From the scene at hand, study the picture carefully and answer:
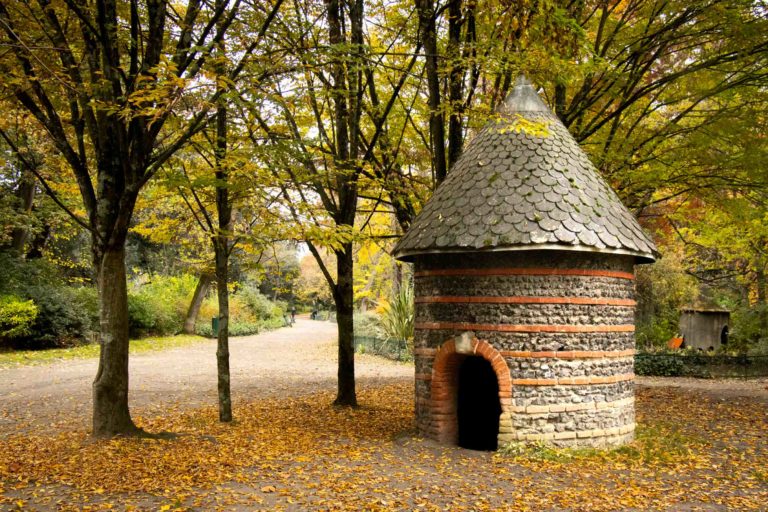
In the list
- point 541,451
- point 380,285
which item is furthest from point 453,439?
point 380,285

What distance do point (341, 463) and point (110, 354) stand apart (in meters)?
3.44

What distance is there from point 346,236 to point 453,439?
3654 mm

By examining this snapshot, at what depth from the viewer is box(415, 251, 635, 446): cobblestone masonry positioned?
8.47 meters

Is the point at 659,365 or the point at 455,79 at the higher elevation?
the point at 455,79

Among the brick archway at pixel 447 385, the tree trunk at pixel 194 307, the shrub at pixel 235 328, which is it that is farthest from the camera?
the shrub at pixel 235 328

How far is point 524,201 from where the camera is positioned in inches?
341

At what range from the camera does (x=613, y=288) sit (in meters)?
9.05

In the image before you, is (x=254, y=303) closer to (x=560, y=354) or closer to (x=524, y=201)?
(x=524, y=201)

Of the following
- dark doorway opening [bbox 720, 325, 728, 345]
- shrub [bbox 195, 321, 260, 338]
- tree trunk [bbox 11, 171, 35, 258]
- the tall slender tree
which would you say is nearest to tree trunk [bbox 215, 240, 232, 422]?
the tall slender tree

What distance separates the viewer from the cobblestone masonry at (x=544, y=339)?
8.47 m

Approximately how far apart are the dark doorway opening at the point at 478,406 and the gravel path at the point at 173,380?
470 cm

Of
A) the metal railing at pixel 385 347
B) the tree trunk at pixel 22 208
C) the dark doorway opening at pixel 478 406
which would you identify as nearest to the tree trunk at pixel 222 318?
the dark doorway opening at pixel 478 406

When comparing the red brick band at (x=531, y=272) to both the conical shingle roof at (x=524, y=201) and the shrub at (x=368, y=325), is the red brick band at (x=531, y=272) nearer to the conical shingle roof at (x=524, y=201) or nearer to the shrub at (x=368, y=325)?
the conical shingle roof at (x=524, y=201)

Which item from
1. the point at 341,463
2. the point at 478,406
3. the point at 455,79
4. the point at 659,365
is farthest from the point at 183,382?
the point at 659,365
